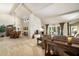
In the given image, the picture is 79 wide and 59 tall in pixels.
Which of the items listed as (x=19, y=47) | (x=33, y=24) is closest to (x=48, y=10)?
(x=33, y=24)

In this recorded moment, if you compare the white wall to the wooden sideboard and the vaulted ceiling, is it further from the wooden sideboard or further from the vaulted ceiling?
the wooden sideboard

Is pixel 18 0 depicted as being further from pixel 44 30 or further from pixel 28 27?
pixel 44 30

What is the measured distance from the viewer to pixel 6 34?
3.08 m

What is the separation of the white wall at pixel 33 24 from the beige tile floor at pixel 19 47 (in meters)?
0.18

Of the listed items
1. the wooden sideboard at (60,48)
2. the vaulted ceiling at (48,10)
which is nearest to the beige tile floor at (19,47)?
the wooden sideboard at (60,48)

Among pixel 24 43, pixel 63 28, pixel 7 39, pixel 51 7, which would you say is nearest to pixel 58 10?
pixel 51 7

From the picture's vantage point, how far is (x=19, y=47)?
312 cm

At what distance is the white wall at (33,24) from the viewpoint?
314 cm

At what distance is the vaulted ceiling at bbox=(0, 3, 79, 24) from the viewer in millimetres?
3051

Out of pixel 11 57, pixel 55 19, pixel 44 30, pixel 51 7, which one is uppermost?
pixel 51 7

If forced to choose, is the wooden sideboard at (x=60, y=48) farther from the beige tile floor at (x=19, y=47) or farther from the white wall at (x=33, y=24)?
the white wall at (x=33, y=24)

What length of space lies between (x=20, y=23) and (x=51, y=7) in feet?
2.26

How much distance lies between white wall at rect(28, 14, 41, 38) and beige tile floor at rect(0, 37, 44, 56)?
0.18 metres

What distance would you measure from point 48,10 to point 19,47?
36.7 inches
